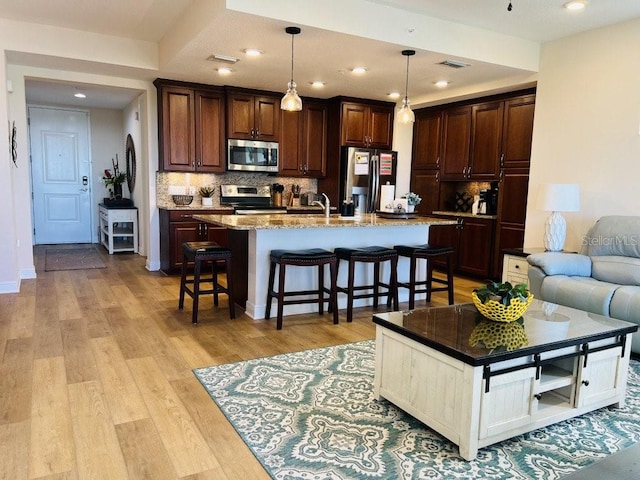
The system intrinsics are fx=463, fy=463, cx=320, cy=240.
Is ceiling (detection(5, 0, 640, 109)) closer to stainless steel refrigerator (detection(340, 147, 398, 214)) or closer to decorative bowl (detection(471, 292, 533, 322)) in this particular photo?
stainless steel refrigerator (detection(340, 147, 398, 214))

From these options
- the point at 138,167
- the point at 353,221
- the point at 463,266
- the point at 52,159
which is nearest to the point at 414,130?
the point at 463,266

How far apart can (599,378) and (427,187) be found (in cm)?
459

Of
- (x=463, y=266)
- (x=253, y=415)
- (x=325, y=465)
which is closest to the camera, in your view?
(x=325, y=465)

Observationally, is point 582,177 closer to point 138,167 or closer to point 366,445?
point 366,445

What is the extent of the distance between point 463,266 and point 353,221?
2.49m

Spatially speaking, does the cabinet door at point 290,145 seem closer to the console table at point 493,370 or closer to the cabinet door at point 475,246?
the cabinet door at point 475,246

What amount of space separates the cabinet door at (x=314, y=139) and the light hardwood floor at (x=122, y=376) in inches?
109

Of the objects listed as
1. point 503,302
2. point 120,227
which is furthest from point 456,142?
point 120,227

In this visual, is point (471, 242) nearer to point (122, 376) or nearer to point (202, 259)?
point (202, 259)

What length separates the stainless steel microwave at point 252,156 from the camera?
6.14m

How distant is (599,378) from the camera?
8.03ft

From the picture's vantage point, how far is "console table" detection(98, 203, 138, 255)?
732 cm

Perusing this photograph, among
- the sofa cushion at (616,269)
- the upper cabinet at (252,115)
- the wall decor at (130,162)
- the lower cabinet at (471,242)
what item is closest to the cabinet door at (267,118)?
the upper cabinet at (252,115)

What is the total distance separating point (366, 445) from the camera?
2.13m
